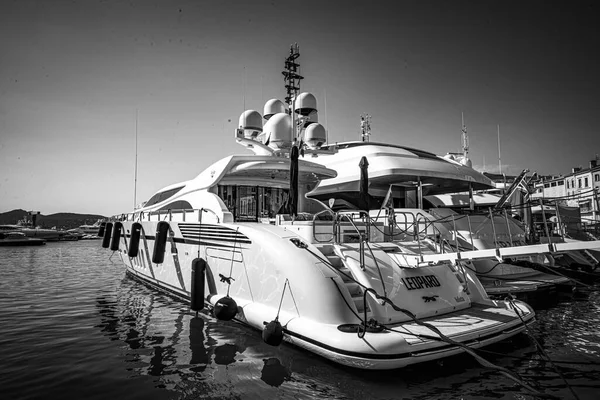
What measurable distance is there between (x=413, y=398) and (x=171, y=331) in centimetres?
503

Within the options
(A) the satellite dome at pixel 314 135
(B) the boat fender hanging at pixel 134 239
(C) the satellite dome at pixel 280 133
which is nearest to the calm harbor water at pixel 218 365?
(B) the boat fender hanging at pixel 134 239

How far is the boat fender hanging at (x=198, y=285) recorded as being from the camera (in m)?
7.93

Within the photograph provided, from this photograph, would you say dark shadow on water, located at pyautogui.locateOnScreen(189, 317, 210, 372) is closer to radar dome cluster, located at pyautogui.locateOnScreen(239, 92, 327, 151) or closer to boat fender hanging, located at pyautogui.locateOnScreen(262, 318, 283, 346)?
boat fender hanging, located at pyautogui.locateOnScreen(262, 318, 283, 346)

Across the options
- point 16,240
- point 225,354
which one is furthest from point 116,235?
point 16,240

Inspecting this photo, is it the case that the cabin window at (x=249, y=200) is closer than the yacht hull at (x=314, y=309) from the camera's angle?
No

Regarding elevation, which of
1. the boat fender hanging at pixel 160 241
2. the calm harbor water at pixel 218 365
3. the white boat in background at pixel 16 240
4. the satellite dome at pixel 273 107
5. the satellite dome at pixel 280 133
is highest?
the satellite dome at pixel 273 107

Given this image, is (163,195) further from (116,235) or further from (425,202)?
(425,202)

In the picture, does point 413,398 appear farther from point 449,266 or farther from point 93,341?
point 93,341

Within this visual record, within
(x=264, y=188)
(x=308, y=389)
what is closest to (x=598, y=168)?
(x=264, y=188)

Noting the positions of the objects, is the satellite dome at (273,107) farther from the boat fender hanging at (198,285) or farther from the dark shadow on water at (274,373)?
the dark shadow on water at (274,373)

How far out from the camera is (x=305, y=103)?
1545 cm

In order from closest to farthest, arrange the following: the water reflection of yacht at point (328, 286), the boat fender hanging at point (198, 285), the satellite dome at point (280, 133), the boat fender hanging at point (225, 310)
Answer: the water reflection of yacht at point (328, 286)
the boat fender hanging at point (225, 310)
the boat fender hanging at point (198, 285)
the satellite dome at point (280, 133)

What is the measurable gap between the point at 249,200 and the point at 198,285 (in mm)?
5424

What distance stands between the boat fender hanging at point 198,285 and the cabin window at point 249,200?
174 inches
